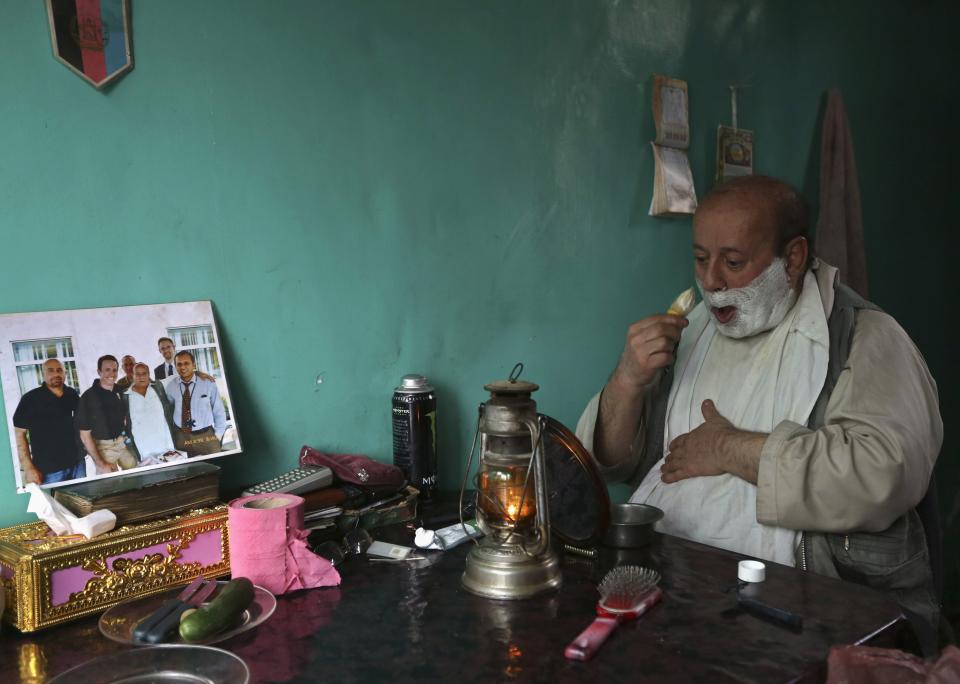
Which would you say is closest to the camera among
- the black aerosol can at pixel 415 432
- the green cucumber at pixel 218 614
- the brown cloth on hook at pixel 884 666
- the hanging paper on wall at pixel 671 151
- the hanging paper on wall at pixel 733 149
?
the brown cloth on hook at pixel 884 666

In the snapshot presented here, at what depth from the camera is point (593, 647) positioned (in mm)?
964

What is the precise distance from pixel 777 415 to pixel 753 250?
0.38 meters

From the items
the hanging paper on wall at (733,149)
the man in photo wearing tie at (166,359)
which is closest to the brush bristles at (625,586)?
the man in photo wearing tie at (166,359)

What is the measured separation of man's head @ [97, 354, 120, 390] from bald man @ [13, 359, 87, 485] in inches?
1.9

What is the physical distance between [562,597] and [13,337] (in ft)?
3.13

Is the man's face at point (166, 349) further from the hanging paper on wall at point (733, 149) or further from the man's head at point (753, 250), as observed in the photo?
the hanging paper on wall at point (733, 149)

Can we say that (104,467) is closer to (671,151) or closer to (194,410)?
(194,410)

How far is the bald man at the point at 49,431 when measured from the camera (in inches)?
48.5

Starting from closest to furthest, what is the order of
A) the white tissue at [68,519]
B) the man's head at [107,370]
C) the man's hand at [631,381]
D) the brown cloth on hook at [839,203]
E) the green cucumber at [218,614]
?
the green cucumber at [218,614] < the white tissue at [68,519] < the man's head at [107,370] < the man's hand at [631,381] < the brown cloth on hook at [839,203]

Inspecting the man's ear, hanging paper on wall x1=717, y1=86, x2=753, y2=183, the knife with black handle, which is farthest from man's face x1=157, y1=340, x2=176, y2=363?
hanging paper on wall x1=717, y1=86, x2=753, y2=183

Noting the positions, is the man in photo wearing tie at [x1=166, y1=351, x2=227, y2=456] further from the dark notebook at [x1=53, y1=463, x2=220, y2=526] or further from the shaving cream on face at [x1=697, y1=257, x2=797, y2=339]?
the shaving cream on face at [x1=697, y1=257, x2=797, y2=339]

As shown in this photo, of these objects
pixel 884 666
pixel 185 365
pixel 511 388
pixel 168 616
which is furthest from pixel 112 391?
pixel 884 666

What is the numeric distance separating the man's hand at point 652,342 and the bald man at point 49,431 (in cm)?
112

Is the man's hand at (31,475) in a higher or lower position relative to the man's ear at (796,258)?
lower
